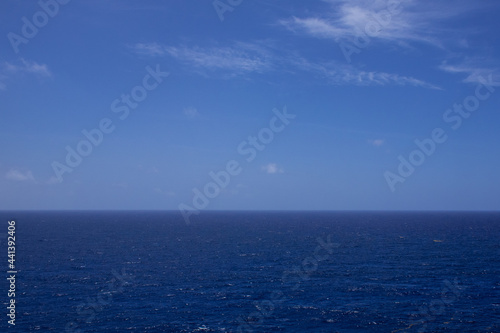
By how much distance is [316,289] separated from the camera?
71.8 meters

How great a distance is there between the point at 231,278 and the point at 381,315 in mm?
33024

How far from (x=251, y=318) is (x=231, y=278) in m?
24.0

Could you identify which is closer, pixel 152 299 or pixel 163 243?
pixel 152 299

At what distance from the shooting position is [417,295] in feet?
220

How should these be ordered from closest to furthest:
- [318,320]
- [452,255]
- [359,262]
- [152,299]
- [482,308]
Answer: [318,320] → [482,308] → [152,299] → [359,262] → [452,255]

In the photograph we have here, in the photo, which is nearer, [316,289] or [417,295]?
[417,295]

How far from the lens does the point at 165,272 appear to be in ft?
283

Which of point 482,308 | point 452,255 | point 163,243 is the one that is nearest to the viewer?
point 482,308

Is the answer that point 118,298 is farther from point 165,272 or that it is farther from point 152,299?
point 165,272

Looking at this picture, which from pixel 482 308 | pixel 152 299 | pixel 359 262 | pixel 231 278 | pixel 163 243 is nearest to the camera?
pixel 482 308

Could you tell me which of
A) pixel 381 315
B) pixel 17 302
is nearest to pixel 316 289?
pixel 381 315

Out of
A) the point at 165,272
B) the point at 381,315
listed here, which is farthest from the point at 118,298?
the point at 381,315

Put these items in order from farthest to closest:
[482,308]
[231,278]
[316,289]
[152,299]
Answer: [231,278], [316,289], [152,299], [482,308]

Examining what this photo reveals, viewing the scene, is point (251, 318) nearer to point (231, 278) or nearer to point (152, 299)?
point (152, 299)
